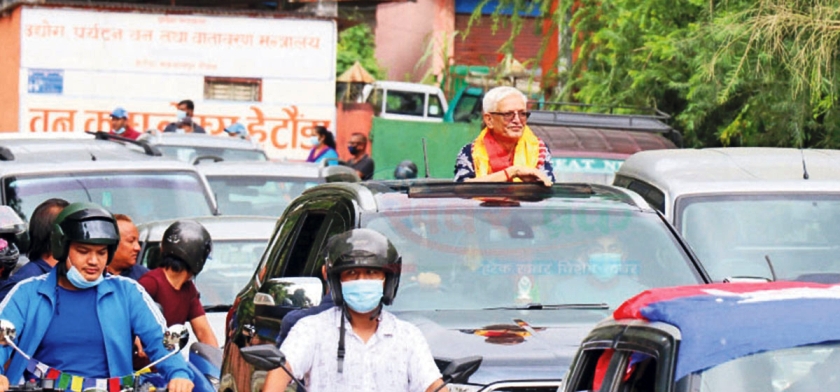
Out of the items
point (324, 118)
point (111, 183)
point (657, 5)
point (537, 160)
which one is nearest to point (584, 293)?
point (537, 160)

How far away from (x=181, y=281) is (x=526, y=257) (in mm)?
2827

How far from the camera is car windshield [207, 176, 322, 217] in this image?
1781cm

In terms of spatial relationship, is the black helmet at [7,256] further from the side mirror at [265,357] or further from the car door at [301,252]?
the side mirror at [265,357]

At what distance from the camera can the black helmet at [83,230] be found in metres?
7.48

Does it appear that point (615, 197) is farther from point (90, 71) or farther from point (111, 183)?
point (90, 71)

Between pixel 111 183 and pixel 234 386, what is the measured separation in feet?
20.9

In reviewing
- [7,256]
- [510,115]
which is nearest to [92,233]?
[7,256]

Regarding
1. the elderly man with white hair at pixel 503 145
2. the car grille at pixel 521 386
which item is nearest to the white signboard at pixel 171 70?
the elderly man with white hair at pixel 503 145

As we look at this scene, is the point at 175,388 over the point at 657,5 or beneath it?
beneath

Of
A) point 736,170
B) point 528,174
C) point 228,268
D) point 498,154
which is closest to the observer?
point 528,174

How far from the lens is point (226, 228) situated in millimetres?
13867

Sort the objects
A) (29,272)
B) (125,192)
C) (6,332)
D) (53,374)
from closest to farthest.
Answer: (6,332), (53,374), (29,272), (125,192)

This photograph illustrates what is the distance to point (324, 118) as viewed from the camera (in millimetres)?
35781

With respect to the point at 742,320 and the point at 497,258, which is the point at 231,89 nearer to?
the point at 497,258
